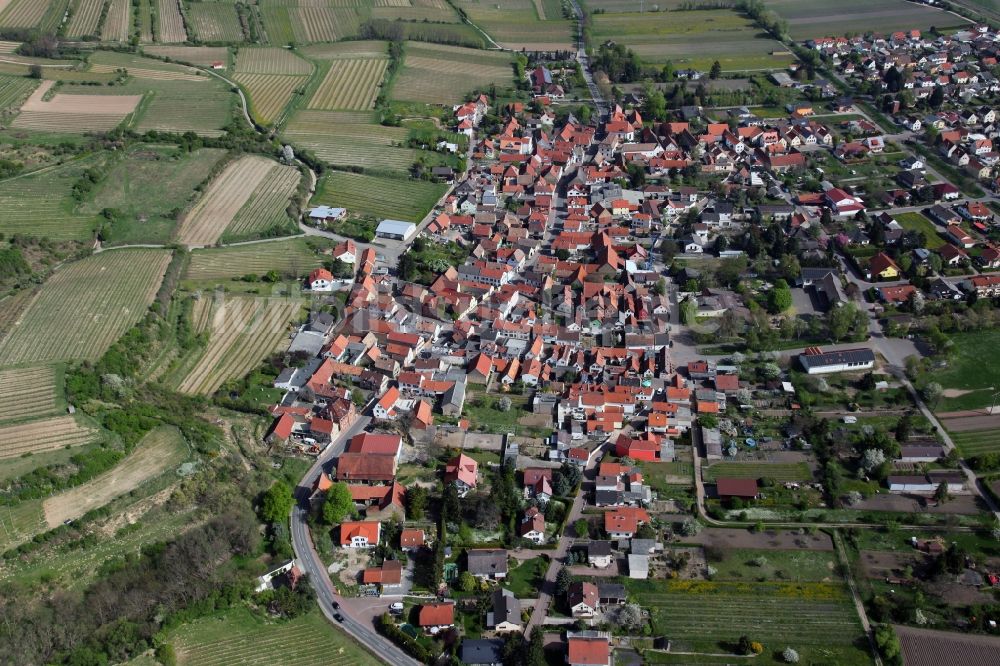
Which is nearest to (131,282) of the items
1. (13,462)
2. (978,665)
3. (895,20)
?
(13,462)

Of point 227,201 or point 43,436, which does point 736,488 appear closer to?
point 43,436

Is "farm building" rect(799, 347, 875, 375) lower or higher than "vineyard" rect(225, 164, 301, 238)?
lower

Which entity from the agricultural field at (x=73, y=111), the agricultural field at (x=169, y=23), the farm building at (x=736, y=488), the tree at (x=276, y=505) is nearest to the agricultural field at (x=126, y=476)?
the tree at (x=276, y=505)

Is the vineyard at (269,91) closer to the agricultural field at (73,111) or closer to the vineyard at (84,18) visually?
the agricultural field at (73,111)

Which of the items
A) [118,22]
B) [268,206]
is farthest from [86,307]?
[118,22]

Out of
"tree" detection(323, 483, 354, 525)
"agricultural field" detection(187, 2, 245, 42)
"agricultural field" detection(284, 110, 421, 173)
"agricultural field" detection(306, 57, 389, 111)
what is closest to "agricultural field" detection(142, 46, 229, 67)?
"agricultural field" detection(187, 2, 245, 42)

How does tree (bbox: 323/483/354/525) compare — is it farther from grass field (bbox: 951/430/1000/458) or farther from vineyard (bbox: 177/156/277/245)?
grass field (bbox: 951/430/1000/458)
